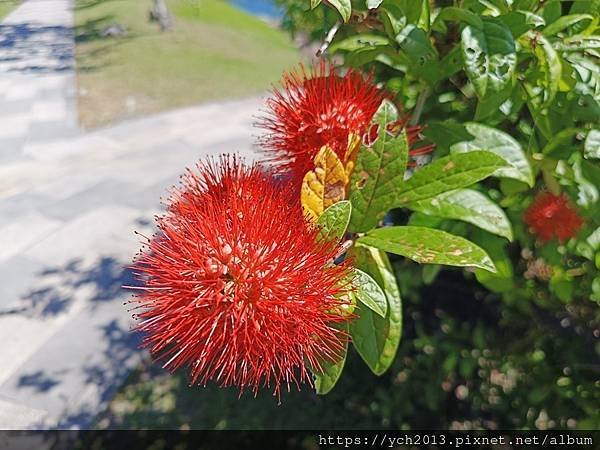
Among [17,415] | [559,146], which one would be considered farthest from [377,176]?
[17,415]

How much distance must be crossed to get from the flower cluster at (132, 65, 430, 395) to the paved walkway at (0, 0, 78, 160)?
37cm

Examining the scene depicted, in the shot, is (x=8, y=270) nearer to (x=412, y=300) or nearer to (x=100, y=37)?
(x=100, y=37)

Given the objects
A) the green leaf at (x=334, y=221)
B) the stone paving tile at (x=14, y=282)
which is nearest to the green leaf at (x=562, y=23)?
the green leaf at (x=334, y=221)

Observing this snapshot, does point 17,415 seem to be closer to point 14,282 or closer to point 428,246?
point 14,282

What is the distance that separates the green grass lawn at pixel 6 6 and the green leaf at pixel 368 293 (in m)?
0.66

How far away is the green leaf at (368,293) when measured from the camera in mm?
644

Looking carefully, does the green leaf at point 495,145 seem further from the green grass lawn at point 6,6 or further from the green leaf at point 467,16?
the green grass lawn at point 6,6

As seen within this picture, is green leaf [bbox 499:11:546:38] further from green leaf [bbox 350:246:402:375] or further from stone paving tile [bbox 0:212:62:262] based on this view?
stone paving tile [bbox 0:212:62:262]

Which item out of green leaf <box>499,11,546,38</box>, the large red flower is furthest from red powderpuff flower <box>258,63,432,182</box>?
green leaf <box>499,11,546,38</box>

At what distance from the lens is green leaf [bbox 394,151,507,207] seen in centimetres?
75

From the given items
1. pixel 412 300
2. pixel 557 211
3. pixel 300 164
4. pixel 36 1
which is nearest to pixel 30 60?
pixel 36 1

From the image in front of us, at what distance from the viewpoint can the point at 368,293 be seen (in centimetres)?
66

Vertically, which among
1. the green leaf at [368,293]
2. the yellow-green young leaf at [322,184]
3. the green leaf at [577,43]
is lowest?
the green leaf at [368,293]

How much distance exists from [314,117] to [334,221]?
18 centimetres
